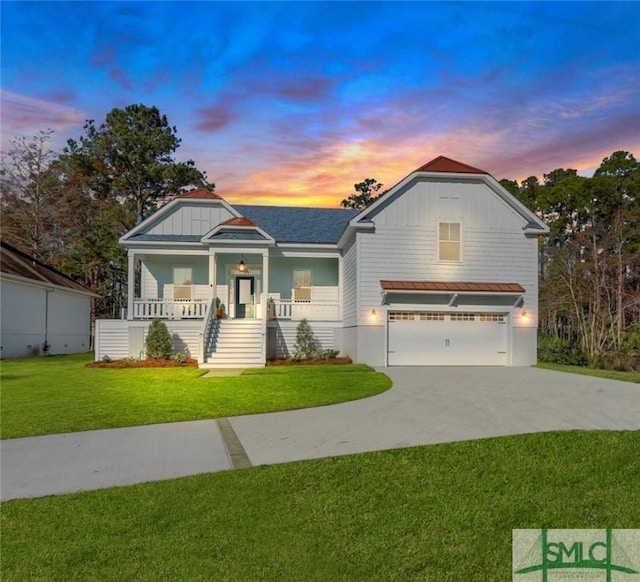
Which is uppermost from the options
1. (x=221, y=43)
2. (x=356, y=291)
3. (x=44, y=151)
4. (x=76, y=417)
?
(x=44, y=151)

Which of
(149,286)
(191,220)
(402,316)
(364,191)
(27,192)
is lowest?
(402,316)

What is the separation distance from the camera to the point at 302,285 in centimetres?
2170

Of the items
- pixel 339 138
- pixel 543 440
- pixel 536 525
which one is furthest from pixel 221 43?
pixel 536 525

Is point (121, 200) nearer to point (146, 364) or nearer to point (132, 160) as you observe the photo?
point (132, 160)

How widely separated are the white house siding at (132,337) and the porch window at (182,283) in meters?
2.82

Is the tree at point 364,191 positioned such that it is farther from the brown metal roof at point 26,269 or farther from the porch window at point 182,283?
the porch window at point 182,283

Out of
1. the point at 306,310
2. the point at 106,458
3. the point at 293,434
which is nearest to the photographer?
the point at 106,458

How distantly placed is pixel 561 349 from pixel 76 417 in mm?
18531

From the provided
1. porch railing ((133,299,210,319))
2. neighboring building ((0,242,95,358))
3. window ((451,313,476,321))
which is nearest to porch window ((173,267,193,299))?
porch railing ((133,299,210,319))

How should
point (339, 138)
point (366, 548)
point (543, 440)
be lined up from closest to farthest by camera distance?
point (366, 548) < point (543, 440) < point (339, 138)

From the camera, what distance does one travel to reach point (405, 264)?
1814cm

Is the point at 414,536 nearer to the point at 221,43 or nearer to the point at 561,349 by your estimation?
the point at 221,43

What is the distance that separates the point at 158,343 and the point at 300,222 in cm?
888

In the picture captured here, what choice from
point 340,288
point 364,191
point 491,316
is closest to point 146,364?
point 340,288
